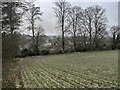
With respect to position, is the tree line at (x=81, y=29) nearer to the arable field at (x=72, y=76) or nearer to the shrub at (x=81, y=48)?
the shrub at (x=81, y=48)

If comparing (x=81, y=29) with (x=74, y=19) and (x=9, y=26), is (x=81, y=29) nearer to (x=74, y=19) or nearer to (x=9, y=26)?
(x=74, y=19)

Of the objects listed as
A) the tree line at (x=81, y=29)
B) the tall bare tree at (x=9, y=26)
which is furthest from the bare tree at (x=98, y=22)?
the tall bare tree at (x=9, y=26)

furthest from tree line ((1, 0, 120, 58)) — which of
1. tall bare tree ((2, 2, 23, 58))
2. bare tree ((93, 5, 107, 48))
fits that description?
tall bare tree ((2, 2, 23, 58))

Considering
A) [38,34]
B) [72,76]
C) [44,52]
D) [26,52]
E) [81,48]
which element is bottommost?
[44,52]

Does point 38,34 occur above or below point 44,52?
above

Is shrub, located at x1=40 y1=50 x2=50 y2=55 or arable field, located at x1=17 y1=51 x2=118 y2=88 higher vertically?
arable field, located at x1=17 y1=51 x2=118 y2=88

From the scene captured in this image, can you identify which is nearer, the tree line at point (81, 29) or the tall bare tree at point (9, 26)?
the tall bare tree at point (9, 26)

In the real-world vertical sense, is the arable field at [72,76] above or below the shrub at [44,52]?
above

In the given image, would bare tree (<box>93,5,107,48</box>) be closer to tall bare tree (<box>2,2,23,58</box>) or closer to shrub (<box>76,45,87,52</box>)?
shrub (<box>76,45,87,52</box>)

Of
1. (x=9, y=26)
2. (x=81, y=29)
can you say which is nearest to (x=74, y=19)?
(x=81, y=29)

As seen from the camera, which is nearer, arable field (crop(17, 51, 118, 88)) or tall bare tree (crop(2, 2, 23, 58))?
arable field (crop(17, 51, 118, 88))

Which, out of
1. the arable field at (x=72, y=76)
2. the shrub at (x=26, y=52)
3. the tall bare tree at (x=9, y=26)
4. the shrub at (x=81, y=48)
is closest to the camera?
the arable field at (x=72, y=76)

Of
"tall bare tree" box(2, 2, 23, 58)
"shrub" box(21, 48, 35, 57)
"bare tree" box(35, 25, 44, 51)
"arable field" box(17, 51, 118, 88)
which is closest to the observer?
"arable field" box(17, 51, 118, 88)

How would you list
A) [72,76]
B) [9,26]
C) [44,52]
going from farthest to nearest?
[44,52] < [9,26] < [72,76]
